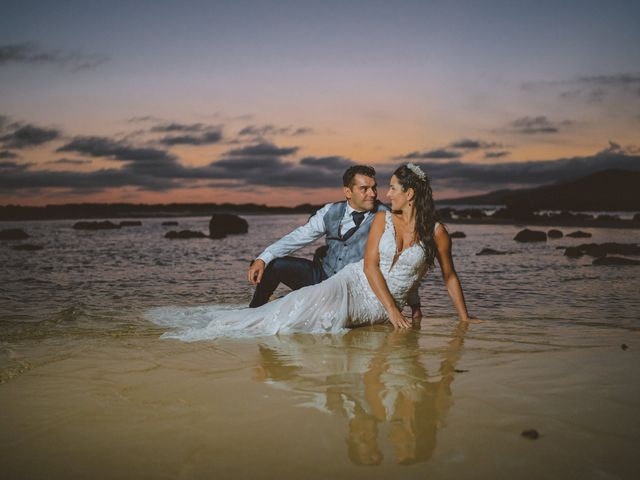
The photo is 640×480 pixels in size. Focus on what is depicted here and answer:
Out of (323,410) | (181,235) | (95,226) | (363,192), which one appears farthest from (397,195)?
(95,226)

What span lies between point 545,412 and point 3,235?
29.6 meters

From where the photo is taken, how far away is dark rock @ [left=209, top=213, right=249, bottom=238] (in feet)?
102

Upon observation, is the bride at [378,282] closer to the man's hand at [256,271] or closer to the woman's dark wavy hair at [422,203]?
the woman's dark wavy hair at [422,203]

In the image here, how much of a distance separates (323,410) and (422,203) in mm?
3252

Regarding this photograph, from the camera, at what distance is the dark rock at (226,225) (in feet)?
102

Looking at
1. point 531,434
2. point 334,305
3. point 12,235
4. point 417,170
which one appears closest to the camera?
point 531,434

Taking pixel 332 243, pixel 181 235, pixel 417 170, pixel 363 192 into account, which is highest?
pixel 417 170

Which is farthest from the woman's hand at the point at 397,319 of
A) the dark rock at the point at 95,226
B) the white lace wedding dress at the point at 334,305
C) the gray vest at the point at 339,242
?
the dark rock at the point at 95,226

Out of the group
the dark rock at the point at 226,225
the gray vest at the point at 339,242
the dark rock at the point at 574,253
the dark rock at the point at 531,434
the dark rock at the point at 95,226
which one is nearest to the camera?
the dark rock at the point at 531,434

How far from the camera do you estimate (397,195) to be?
238 inches

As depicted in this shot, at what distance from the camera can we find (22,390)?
3.98 meters

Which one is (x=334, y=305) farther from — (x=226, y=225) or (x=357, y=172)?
(x=226, y=225)

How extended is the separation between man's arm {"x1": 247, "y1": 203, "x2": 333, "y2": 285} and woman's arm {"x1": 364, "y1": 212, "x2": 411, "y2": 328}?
103cm

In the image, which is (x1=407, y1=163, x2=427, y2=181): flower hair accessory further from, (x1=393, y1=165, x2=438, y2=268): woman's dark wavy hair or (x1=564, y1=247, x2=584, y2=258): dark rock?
(x1=564, y1=247, x2=584, y2=258): dark rock
